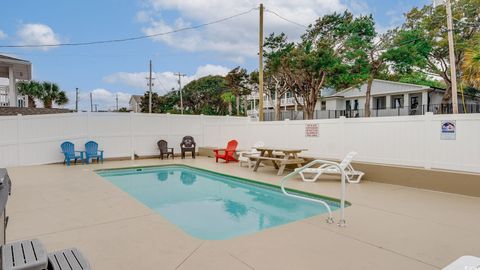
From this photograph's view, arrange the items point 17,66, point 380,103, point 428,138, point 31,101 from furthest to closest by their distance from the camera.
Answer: point 31,101
point 380,103
point 17,66
point 428,138

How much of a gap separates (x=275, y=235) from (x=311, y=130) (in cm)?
568

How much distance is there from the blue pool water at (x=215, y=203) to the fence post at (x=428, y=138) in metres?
2.49

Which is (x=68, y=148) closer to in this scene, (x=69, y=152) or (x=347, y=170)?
(x=69, y=152)

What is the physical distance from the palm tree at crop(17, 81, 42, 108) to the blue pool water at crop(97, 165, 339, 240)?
20.1 m

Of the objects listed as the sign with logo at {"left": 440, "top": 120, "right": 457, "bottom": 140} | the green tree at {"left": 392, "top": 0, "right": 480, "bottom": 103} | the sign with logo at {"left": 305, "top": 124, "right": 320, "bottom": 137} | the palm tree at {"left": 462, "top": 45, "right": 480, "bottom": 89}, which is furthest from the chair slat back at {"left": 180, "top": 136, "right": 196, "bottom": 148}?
the green tree at {"left": 392, "top": 0, "right": 480, "bottom": 103}

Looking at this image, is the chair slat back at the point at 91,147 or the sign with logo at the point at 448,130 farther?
the chair slat back at the point at 91,147

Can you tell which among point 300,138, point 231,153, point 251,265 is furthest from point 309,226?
point 231,153

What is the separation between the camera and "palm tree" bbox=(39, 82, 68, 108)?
2555 centimetres

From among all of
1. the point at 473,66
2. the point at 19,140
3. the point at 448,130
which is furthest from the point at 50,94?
the point at 473,66

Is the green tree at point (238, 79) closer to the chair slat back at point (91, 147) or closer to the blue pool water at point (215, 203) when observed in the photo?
the chair slat back at point (91, 147)

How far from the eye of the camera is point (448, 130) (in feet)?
19.8

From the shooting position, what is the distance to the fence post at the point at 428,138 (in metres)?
6.28

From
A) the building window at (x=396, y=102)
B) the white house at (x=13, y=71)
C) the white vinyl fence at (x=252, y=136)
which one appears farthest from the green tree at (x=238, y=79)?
the white house at (x=13, y=71)

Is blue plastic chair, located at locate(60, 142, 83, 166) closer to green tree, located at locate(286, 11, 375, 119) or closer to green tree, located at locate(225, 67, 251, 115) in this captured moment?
green tree, located at locate(286, 11, 375, 119)
